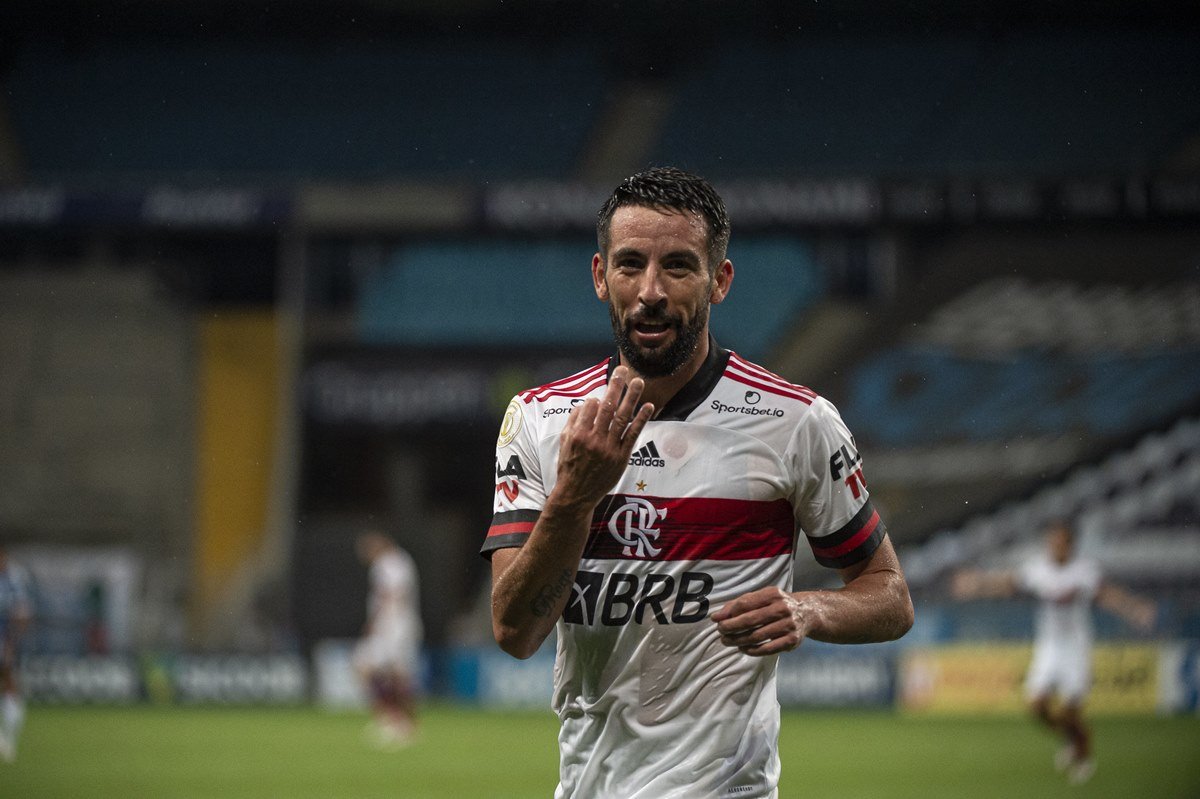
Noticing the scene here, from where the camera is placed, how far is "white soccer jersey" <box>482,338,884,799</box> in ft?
9.87

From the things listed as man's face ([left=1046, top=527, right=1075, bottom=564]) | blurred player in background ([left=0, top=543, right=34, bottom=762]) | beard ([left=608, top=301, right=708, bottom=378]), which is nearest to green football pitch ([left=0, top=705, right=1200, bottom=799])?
blurred player in background ([left=0, top=543, right=34, bottom=762])

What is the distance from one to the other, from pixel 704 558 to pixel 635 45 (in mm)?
19165

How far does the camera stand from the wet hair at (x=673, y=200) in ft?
9.73

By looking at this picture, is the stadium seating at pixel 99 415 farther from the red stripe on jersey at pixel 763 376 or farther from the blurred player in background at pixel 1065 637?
the red stripe on jersey at pixel 763 376

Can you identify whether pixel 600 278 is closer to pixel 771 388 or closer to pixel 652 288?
pixel 652 288

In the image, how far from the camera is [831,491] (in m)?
3.10

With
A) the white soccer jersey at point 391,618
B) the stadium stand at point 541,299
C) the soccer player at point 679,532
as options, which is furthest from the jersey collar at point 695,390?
the stadium stand at point 541,299

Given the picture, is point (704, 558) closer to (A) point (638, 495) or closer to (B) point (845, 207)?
(A) point (638, 495)

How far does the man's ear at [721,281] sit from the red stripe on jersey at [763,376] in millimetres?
153

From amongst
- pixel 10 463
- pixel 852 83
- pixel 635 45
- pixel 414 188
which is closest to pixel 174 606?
pixel 10 463

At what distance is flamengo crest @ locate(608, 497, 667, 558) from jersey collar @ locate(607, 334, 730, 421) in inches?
7.3

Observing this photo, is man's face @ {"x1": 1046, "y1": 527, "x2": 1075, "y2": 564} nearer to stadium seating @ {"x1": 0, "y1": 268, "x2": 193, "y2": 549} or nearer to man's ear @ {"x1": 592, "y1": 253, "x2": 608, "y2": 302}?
man's ear @ {"x1": 592, "y1": 253, "x2": 608, "y2": 302}

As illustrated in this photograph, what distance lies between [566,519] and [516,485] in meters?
0.35

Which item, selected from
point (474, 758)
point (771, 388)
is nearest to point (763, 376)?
point (771, 388)
